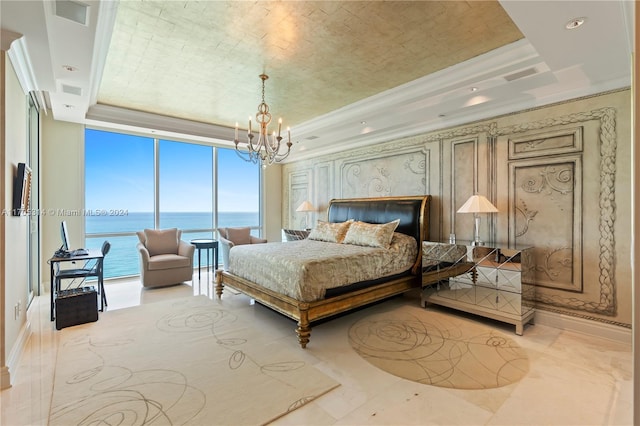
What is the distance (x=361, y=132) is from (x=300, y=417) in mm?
4337

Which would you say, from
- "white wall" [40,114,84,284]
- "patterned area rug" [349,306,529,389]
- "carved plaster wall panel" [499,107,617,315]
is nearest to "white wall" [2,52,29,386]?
"white wall" [40,114,84,284]

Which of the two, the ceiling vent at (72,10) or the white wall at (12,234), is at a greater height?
the ceiling vent at (72,10)

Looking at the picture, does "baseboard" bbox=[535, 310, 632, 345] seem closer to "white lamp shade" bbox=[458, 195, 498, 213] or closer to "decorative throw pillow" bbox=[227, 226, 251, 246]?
"white lamp shade" bbox=[458, 195, 498, 213]

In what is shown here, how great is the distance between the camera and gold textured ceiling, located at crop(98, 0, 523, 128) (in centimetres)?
242

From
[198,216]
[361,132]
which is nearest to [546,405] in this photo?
[361,132]

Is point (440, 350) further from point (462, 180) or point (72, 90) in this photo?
point (72, 90)

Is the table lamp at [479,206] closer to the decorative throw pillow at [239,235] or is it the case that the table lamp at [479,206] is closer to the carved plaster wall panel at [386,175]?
the carved plaster wall panel at [386,175]

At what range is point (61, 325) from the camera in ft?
10.7

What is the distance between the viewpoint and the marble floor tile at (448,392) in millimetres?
1861

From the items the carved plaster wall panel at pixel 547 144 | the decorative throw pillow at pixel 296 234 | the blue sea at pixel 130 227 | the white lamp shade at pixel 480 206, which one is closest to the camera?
the carved plaster wall panel at pixel 547 144

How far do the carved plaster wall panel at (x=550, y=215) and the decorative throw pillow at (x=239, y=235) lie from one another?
185 inches

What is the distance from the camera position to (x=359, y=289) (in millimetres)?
3484

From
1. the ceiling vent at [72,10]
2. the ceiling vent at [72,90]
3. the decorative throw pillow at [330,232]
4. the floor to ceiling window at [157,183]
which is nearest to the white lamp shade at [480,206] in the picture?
the decorative throw pillow at [330,232]

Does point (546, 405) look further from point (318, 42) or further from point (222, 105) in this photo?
point (222, 105)
